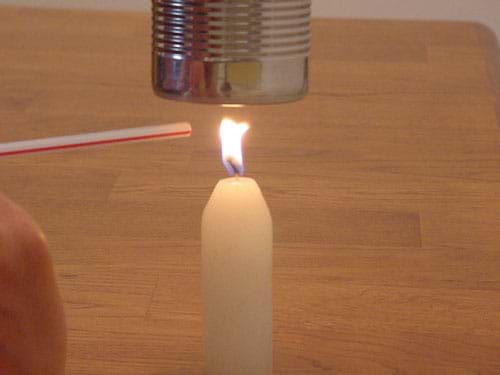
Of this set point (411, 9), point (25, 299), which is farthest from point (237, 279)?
point (411, 9)

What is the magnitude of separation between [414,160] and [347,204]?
16 cm

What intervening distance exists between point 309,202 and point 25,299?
1.49 feet

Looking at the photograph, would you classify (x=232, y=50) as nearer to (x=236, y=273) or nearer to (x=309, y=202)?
(x=236, y=273)

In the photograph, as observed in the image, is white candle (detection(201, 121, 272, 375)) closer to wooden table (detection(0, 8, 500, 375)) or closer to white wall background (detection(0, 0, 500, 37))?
wooden table (detection(0, 8, 500, 375))

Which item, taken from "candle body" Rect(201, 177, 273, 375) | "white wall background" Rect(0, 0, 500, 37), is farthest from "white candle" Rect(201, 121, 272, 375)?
"white wall background" Rect(0, 0, 500, 37)

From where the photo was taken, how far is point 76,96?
131 centimetres

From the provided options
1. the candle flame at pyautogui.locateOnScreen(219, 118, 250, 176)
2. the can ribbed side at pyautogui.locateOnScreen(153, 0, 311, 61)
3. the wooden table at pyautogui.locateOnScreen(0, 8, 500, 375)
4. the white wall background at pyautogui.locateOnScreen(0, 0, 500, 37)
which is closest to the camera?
the can ribbed side at pyautogui.locateOnScreen(153, 0, 311, 61)

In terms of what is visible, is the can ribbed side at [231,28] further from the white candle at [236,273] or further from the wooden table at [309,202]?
the wooden table at [309,202]

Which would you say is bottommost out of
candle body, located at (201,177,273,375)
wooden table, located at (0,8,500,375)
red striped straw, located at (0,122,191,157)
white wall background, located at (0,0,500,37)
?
white wall background, located at (0,0,500,37)

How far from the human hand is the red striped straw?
2 centimetres

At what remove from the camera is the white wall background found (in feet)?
9.29

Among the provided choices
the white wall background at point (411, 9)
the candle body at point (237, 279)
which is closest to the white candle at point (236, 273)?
the candle body at point (237, 279)

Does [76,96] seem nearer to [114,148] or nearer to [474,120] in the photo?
[114,148]

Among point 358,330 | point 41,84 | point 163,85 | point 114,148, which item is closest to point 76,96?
point 41,84
